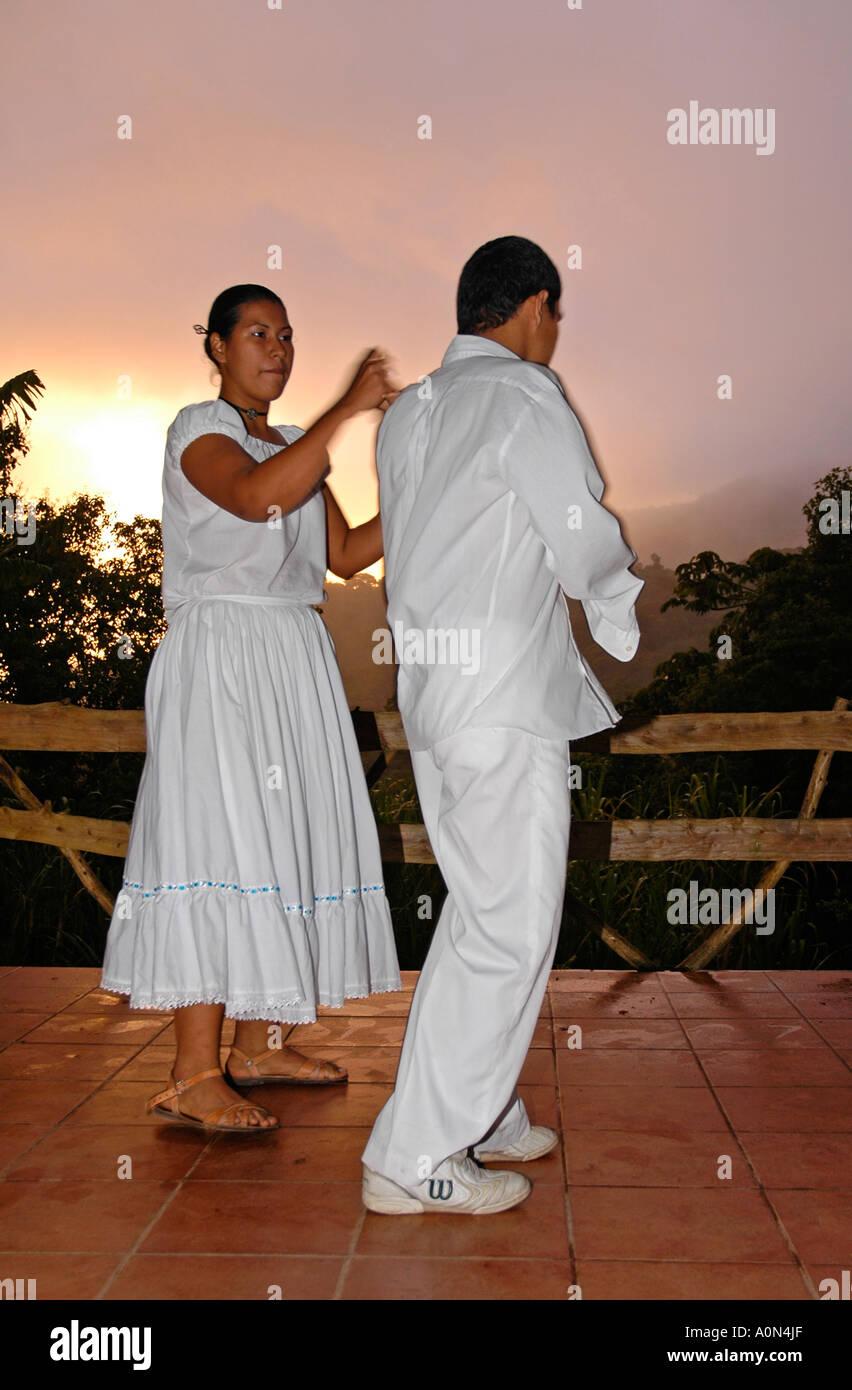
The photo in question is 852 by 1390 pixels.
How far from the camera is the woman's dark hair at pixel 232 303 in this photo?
9.46 feet

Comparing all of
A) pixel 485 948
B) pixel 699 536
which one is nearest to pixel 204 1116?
pixel 485 948

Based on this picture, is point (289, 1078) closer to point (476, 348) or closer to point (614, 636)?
point (614, 636)

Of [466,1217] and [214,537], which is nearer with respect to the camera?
[466,1217]

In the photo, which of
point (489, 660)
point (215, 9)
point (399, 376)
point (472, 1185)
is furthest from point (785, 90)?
point (472, 1185)

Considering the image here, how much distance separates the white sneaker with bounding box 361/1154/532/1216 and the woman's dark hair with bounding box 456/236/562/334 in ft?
4.97

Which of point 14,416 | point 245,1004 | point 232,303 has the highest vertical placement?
point 14,416

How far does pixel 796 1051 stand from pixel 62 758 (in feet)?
34.8

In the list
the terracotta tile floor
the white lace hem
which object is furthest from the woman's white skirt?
the terracotta tile floor

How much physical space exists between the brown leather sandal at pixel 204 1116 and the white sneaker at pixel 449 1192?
→ 534 millimetres

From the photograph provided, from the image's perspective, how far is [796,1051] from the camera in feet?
11.1

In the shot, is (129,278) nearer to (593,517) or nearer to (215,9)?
(215,9)

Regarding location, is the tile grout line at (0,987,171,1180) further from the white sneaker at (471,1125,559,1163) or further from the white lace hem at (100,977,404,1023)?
the white sneaker at (471,1125,559,1163)

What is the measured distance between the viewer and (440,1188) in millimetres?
2285

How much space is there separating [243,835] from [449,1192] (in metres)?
0.87
